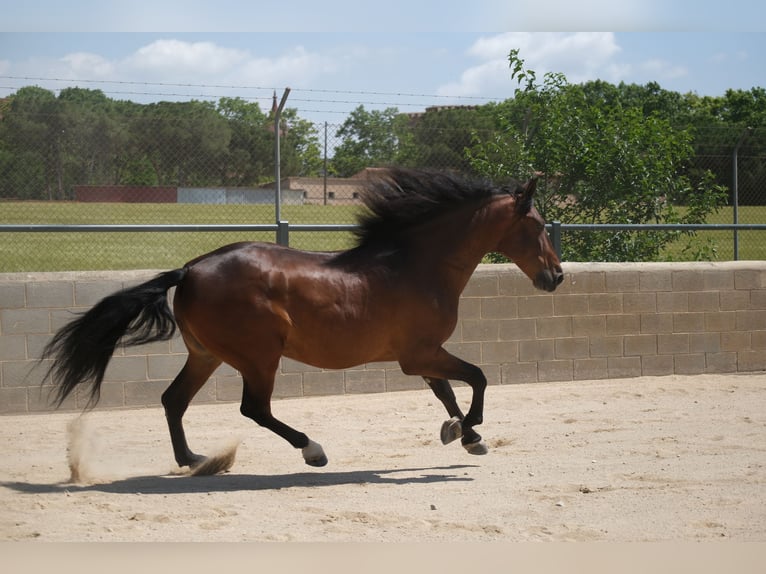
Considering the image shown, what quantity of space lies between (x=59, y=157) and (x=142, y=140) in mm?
882

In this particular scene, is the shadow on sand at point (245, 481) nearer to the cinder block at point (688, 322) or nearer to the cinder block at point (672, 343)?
the cinder block at point (672, 343)

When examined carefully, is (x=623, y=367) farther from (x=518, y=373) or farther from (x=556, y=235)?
(x=556, y=235)

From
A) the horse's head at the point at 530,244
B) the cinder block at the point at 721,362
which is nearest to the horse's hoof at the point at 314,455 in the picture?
the horse's head at the point at 530,244

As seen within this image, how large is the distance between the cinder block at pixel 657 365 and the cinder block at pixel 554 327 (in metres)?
1.02

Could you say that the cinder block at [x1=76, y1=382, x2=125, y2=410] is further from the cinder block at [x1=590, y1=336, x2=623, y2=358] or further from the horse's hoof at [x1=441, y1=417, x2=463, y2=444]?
the cinder block at [x1=590, y1=336, x2=623, y2=358]

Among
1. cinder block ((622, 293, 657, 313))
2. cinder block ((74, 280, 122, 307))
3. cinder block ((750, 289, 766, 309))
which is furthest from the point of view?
cinder block ((750, 289, 766, 309))

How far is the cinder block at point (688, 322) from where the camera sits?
1077cm

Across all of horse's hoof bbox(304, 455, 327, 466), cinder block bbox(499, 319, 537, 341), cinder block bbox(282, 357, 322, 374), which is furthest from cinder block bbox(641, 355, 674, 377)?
horse's hoof bbox(304, 455, 327, 466)

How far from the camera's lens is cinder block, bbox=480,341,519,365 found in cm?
997

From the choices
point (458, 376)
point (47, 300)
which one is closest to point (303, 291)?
point (458, 376)

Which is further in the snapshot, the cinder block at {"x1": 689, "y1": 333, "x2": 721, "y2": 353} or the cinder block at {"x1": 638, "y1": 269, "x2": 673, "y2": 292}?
the cinder block at {"x1": 689, "y1": 333, "x2": 721, "y2": 353}

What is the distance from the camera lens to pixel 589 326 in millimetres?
10406

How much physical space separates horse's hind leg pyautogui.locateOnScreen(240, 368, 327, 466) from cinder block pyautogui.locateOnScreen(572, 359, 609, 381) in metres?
4.79

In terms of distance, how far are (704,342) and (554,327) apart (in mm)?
1955
